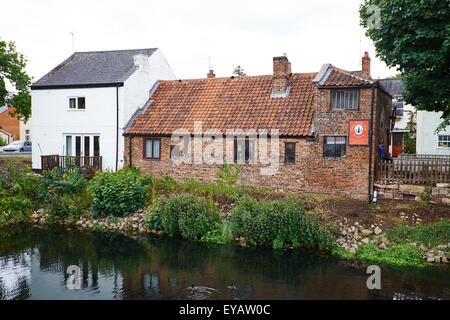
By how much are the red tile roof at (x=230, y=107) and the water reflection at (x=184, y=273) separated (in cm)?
685

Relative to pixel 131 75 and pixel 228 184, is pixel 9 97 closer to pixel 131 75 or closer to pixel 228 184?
pixel 131 75

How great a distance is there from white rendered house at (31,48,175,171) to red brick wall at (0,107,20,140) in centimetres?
3550

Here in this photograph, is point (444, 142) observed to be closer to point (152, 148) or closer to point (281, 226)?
point (281, 226)

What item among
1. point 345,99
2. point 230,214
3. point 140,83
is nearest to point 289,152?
point 345,99

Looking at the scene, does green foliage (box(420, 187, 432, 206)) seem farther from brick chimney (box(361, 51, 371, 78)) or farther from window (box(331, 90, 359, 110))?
brick chimney (box(361, 51, 371, 78))

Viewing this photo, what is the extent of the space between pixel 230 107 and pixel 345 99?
623cm

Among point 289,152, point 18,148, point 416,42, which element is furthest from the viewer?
point 18,148

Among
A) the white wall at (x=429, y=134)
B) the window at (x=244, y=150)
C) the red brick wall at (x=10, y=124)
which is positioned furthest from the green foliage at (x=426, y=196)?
the red brick wall at (x=10, y=124)

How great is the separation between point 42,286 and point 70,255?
2970 millimetres

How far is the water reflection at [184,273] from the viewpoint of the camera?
11305 millimetres

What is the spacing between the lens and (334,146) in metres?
18.2

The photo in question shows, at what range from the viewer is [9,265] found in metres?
13.7
